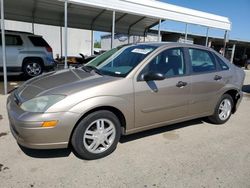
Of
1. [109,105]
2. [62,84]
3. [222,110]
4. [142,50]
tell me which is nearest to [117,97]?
[109,105]

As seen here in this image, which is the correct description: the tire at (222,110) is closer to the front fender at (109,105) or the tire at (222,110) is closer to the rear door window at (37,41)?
the front fender at (109,105)

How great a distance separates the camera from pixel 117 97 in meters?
3.01

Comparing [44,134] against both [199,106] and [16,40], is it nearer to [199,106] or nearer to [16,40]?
[199,106]

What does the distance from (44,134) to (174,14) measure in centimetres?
876

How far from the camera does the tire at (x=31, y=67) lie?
8.72 meters

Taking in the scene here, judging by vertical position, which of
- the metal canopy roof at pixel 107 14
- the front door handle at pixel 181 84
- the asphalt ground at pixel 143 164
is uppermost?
the metal canopy roof at pixel 107 14

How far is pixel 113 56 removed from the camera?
388 centimetres

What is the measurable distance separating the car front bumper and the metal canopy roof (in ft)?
17.3

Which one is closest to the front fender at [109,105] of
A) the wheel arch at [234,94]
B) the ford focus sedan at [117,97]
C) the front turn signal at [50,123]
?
the ford focus sedan at [117,97]

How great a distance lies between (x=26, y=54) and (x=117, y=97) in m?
6.83

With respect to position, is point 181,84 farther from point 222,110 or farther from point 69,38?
point 69,38

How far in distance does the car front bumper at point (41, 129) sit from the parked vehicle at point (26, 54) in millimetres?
6311

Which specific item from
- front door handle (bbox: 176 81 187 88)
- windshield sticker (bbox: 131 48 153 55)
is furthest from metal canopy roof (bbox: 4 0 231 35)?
front door handle (bbox: 176 81 187 88)

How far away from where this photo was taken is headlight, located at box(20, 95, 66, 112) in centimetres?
266
